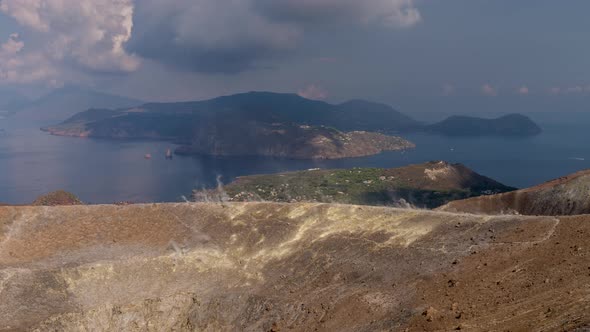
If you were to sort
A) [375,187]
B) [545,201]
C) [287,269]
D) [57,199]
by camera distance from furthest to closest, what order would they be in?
[375,187] → [57,199] → [545,201] → [287,269]

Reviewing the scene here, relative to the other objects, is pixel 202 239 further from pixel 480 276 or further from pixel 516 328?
pixel 516 328

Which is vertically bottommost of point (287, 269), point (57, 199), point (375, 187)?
point (375, 187)

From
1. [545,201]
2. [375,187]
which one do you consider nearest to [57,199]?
[375,187]

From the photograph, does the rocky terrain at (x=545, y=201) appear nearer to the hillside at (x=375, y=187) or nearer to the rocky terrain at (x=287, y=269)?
the rocky terrain at (x=287, y=269)

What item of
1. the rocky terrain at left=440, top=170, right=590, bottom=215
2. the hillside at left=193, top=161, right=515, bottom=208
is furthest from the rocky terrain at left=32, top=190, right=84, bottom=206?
the rocky terrain at left=440, top=170, right=590, bottom=215

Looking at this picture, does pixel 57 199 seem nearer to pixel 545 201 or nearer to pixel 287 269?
pixel 287 269

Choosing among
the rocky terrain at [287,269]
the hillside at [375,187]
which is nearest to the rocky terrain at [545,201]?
the rocky terrain at [287,269]

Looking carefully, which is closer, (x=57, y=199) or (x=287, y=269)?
(x=287, y=269)
